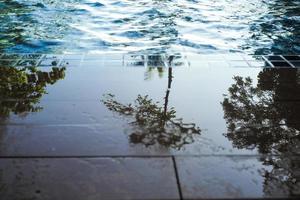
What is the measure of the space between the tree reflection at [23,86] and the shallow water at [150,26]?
6.30 feet

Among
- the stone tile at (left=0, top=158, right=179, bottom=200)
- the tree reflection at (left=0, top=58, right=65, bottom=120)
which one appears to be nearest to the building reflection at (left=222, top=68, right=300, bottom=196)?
the stone tile at (left=0, top=158, right=179, bottom=200)

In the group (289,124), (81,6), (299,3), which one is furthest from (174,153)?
(299,3)

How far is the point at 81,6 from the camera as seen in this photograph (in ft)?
40.8

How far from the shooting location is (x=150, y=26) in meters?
9.98

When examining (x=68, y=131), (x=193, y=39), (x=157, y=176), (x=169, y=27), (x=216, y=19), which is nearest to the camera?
(x=157, y=176)

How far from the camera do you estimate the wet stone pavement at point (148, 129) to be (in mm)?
3400

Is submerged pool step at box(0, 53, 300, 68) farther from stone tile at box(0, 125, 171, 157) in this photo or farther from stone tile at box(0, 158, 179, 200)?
stone tile at box(0, 158, 179, 200)

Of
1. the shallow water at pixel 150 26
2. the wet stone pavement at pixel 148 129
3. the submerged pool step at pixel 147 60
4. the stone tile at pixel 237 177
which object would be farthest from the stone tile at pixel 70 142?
the shallow water at pixel 150 26

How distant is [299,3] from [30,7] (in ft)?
31.4

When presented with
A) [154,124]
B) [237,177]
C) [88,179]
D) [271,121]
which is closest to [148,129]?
[154,124]

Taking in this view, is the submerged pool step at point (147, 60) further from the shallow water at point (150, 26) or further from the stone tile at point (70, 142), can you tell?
the stone tile at point (70, 142)

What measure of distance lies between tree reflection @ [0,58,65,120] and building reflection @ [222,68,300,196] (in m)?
2.78

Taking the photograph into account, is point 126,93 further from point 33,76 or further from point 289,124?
point 289,124

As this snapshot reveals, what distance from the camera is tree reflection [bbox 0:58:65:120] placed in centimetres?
485
